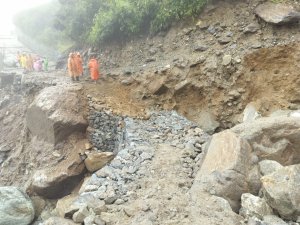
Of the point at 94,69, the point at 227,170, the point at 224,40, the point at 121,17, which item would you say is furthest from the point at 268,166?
the point at 121,17

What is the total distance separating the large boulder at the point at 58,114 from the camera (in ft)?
33.7

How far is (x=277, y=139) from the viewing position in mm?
6676

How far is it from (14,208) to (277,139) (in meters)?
6.32

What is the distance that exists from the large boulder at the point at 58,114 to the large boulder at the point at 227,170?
16.6 feet

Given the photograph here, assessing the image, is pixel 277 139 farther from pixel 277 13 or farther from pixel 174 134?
pixel 277 13

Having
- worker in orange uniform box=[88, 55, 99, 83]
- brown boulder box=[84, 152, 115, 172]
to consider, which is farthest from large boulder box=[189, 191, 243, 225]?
worker in orange uniform box=[88, 55, 99, 83]

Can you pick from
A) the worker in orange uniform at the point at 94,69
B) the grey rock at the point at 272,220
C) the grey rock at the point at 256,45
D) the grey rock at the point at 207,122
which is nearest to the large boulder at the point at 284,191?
the grey rock at the point at 272,220

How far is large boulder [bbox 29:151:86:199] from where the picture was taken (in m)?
9.51

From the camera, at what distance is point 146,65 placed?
468 inches

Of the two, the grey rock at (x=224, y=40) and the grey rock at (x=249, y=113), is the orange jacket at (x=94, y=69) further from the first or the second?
the grey rock at (x=249, y=113)

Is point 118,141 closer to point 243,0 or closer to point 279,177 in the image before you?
point 279,177

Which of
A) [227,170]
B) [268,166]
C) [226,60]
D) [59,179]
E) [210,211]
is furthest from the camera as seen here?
[226,60]

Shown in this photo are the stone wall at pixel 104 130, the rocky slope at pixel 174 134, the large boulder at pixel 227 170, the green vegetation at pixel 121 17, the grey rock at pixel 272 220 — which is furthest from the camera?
the green vegetation at pixel 121 17

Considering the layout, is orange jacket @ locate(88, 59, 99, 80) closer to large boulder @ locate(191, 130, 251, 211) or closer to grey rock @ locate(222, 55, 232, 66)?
grey rock @ locate(222, 55, 232, 66)
